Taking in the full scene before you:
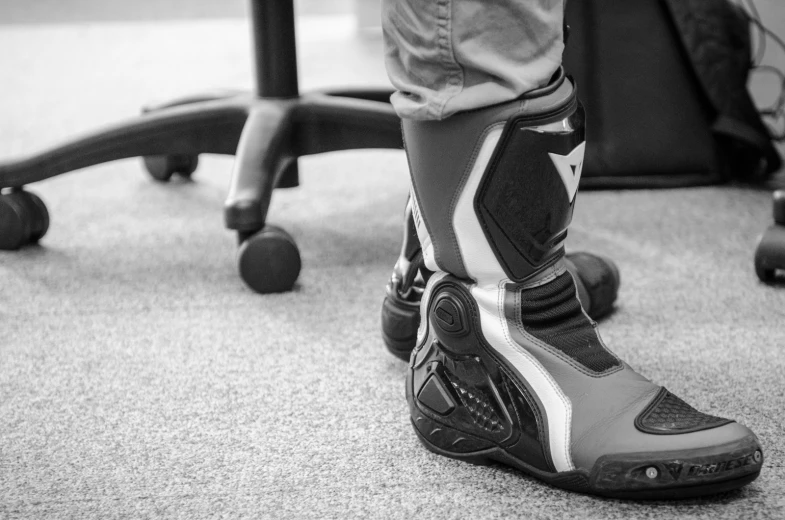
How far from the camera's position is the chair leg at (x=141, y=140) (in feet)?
3.52

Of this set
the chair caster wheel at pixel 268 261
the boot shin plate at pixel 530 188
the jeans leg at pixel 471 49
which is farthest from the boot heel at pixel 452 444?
the chair caster wheel at pixel 268 261

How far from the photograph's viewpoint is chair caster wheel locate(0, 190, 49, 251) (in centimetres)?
108

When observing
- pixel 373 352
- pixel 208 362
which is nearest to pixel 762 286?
pixel 373 352

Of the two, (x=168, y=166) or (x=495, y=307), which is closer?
(x=495, y=307)

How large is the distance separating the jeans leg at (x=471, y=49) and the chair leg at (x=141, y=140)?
1.94ft

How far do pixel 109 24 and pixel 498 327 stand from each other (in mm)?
3407

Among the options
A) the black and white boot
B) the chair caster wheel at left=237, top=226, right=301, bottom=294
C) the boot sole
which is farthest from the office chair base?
the boot sole

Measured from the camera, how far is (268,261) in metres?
0.93

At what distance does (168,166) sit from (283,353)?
0.71 m

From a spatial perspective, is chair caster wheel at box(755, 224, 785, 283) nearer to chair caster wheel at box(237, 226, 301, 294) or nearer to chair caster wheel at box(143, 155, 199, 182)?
chair caster wheel at box(237, 226, 301, 294)

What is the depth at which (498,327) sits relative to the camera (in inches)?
23.3

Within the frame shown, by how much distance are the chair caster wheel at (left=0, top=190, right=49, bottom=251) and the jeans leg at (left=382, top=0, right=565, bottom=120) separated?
2.35 feet

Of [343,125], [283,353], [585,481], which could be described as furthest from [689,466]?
[343,125]

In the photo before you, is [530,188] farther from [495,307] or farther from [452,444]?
[452,444]
